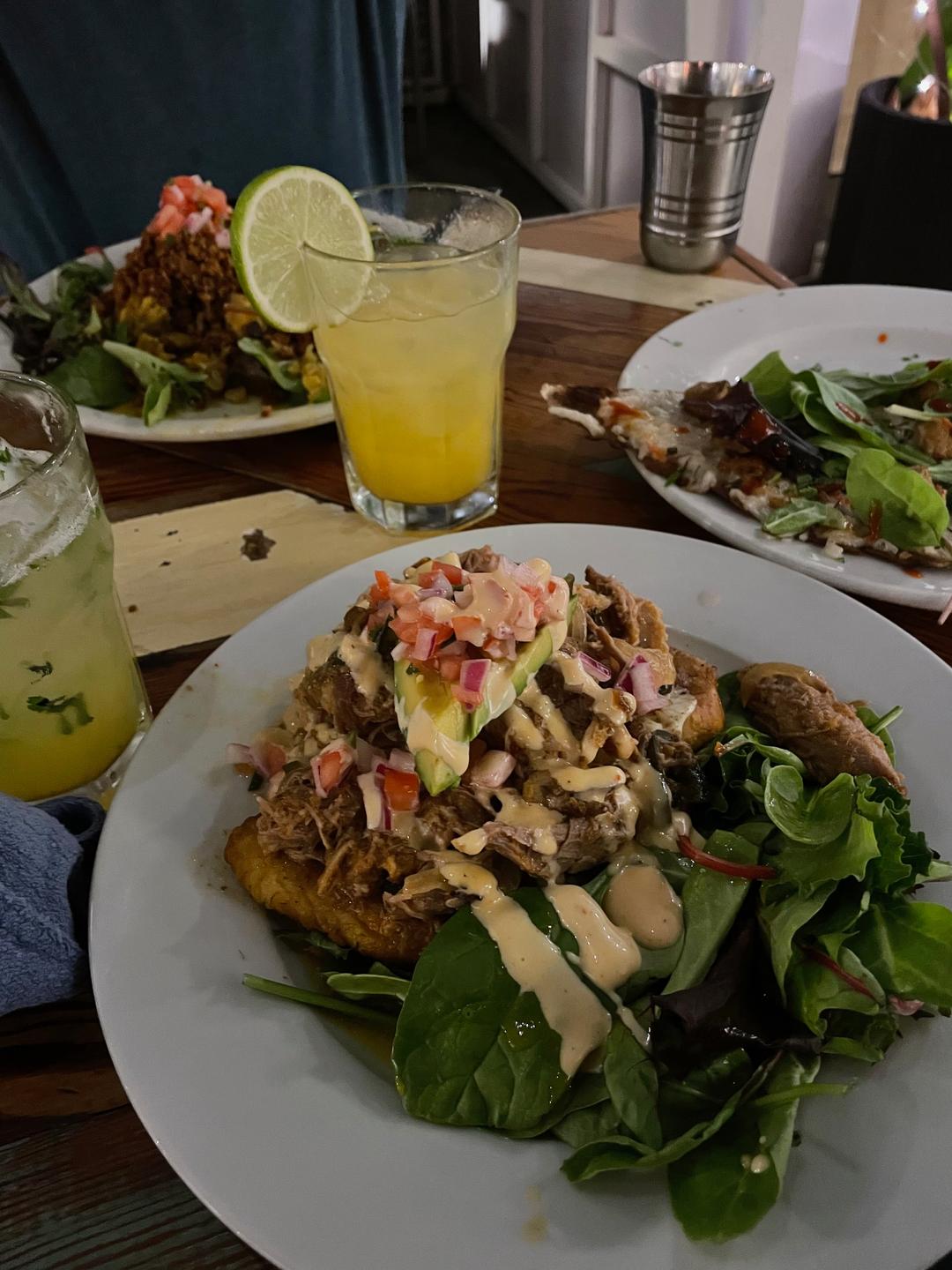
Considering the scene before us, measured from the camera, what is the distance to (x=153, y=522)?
6.16 feet

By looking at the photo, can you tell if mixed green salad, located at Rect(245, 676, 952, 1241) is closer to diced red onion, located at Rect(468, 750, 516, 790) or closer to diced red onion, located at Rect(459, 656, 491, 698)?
diced red onion, located at Rect(468, 750, 516, 790)

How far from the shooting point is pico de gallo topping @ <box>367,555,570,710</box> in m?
1.09

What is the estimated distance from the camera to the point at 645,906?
1.15m

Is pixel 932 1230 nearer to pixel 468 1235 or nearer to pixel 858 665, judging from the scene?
pixel 468 1235

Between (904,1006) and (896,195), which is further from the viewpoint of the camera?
(896,195)

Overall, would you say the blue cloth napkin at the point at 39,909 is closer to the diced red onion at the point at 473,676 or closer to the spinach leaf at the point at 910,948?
the diced red onion at the point at 473,676

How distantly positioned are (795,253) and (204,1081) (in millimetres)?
5957

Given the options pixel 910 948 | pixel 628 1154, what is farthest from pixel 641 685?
pixel 628 1154

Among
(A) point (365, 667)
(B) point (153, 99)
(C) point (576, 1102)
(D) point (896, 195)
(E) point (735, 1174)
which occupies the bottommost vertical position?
(D) point (896, 195)

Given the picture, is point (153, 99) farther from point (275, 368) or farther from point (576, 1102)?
point (576, 1102)

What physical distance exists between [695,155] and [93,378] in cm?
169

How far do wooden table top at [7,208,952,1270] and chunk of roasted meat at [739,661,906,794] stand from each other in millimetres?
380

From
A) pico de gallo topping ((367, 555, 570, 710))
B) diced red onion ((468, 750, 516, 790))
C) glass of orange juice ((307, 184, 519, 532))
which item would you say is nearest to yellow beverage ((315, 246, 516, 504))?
glass of orange juice ((307, 184, 519, 532))

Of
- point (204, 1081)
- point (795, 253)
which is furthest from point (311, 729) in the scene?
point (795, 253)
